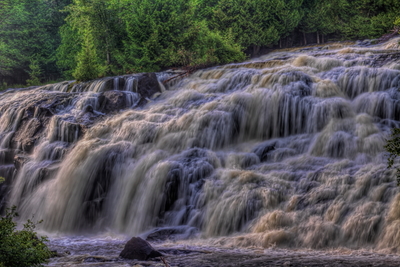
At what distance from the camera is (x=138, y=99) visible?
19.3 metres

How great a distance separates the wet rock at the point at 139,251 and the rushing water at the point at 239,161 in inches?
83.9

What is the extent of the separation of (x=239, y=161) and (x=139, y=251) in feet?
18.6

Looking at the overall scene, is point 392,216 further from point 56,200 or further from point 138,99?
point 138,99

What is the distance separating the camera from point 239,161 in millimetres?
12461

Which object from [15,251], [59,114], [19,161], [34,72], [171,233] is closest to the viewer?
[15,251]

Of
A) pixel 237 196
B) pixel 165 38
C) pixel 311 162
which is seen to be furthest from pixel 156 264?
pixel 165 38

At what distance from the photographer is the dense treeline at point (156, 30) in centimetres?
2797

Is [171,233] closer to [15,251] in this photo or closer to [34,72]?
[15,251]

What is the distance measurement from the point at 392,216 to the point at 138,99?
13.4 m

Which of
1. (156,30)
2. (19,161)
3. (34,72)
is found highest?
(34,72)

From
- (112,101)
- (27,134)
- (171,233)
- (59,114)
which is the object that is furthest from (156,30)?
(171,233)

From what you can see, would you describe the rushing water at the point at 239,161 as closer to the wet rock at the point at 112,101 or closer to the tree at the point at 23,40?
the wet rock at the point at 112,101

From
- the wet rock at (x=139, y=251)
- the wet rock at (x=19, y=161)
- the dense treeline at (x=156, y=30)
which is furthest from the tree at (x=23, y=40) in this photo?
the wet rock at (x=139, y=251)

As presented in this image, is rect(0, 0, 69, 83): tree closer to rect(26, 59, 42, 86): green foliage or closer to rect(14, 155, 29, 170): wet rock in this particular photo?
rect(26, 59, 42, 86): green foliage
